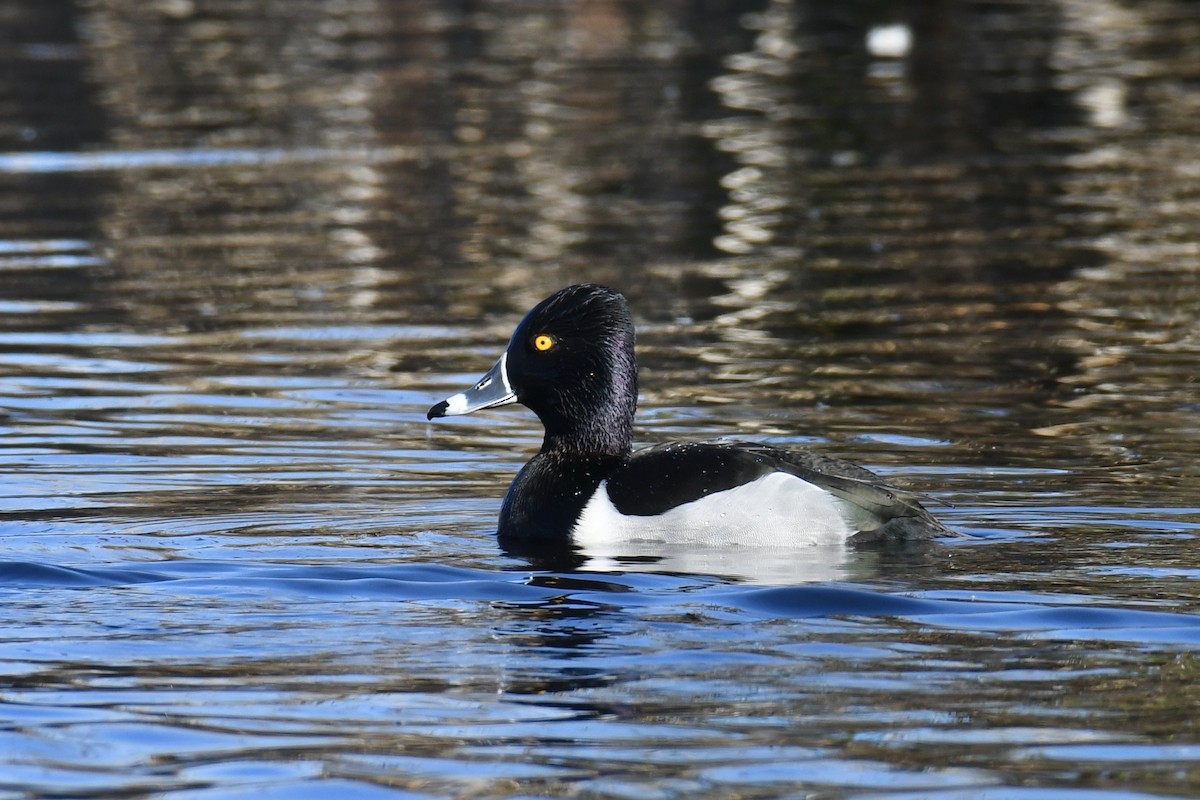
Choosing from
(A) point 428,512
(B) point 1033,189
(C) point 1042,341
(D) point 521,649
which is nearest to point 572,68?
(B) point 1033,189

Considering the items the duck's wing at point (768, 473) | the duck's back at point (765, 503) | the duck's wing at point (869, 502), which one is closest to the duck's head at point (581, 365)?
the duck's wing at point (768, 473)

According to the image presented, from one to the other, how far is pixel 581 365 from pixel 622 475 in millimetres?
692

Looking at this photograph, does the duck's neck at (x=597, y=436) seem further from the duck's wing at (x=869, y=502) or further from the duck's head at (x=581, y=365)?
the duck's wing at (x=869, y=502)

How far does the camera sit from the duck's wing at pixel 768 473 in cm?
900

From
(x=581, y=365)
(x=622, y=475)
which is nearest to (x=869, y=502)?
(x=622, y=475)

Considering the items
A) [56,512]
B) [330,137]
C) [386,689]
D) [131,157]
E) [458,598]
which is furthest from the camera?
[330,137]

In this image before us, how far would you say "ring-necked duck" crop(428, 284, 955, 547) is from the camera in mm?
9008

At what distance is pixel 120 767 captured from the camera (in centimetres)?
640

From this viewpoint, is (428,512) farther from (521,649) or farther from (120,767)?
(120,767)

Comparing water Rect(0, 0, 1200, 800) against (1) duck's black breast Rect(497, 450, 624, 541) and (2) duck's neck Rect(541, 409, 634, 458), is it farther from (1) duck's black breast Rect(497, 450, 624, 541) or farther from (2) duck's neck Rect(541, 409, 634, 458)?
(2) duck's neck Rect(541, 409, 634, 458)

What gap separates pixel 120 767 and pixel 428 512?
12.2 feet

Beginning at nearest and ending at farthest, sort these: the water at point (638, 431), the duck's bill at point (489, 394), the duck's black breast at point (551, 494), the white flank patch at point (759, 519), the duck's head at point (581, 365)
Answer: the water at point (638, 431) < the white flank patch at point (759, 519) < the duck's black breast at point (551, 494) < the duck's head at point (581, 365) < the duck's bill at point (489, 394)

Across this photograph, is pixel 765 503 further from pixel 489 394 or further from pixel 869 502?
pixel 489 394

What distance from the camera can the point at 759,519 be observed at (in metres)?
9.02
